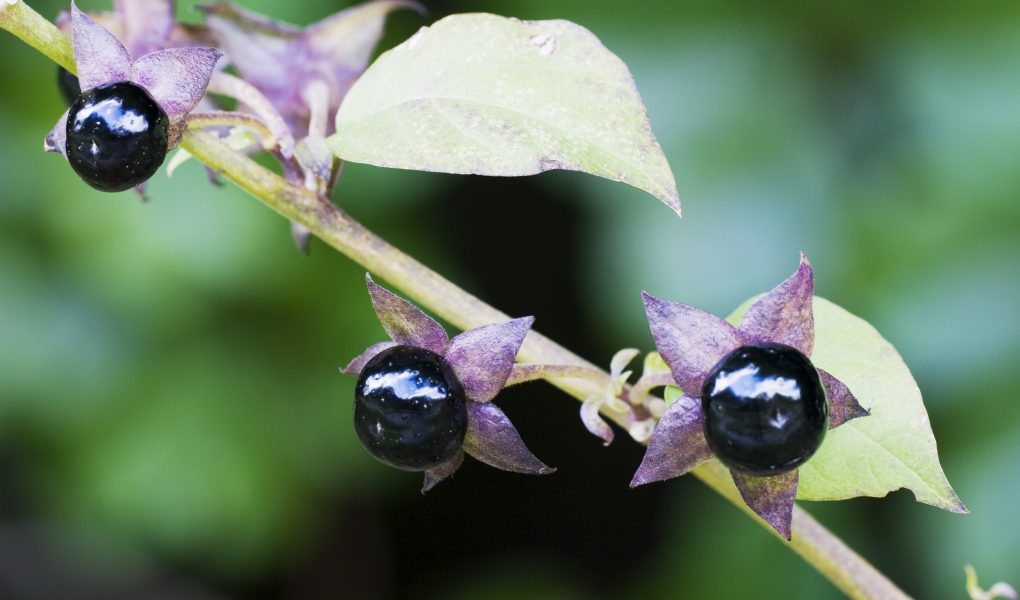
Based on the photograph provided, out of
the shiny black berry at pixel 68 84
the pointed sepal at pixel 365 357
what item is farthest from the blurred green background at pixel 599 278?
the pointed sepal at pixel 365 357

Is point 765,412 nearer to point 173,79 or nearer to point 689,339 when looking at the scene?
point 689,339

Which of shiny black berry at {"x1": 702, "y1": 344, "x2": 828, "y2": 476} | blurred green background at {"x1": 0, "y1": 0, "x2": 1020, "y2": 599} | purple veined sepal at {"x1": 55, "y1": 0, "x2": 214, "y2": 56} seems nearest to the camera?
shiny black berry at {"x1": 702, "y1": 344, "x2": 828, "y2": 476}

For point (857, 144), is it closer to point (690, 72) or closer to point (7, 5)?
point (690, 72)

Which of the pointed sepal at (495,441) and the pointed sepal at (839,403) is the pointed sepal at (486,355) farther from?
the pointed sepal at (839,403)

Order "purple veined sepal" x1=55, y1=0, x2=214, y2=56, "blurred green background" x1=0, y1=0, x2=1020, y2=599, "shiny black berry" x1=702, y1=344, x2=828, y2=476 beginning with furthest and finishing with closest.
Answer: "blurred green background" x1=0, y1=0, x2=1020, y2=599 → "purple veined sepal" x1=55, y1=0, x2=214, y2=56 → "shiny black berry" x1=702, y1=344, x2=828, y2=476

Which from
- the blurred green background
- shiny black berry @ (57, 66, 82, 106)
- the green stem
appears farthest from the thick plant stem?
the blurred green background

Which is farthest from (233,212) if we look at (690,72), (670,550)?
(670,550)

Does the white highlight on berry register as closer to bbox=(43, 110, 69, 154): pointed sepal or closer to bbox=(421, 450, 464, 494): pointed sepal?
bbox=(421, 450, 464, 494): pointed sepal
